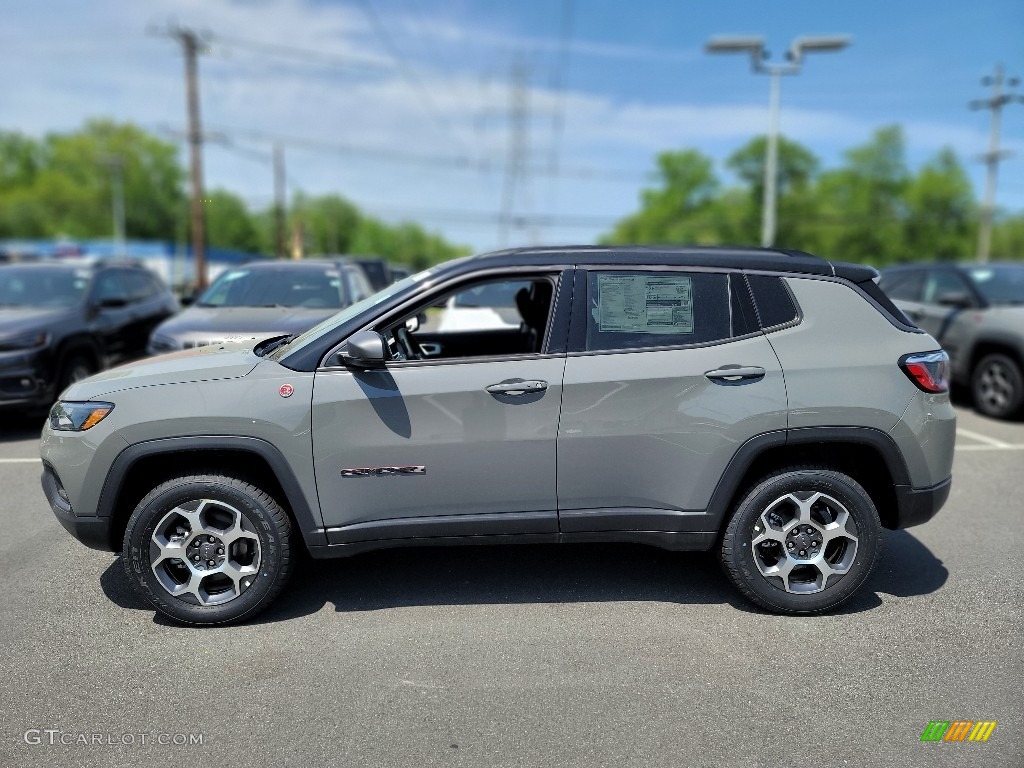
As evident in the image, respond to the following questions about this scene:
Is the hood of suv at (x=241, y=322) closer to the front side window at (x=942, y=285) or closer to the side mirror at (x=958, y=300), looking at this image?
the side mirror at (x=958, y=300)

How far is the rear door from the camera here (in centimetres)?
376

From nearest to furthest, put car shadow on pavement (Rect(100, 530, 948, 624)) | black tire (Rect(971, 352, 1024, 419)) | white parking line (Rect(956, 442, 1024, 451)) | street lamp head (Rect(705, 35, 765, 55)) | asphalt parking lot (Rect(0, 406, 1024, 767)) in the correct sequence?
asphalt parking lot (Rect(0, 406, 1024, 767))
car shadow on pavement (Rect(100, 530, 948, 624))
white parking line (Rect(956, 442, 1024, 451))
black tire (Rect(971, 352, 1024, 419))
street lamp head (Rect(705, 35, 765, 55))

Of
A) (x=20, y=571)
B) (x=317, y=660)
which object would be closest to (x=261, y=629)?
(x=317, y=660)

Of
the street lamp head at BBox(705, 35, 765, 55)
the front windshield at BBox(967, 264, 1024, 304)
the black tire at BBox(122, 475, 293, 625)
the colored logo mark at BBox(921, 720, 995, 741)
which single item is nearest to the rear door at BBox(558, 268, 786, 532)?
the colored logo mark at BBox(921, 720, 995, 741)

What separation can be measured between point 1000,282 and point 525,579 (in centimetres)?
811

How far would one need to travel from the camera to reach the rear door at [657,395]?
3.76 m

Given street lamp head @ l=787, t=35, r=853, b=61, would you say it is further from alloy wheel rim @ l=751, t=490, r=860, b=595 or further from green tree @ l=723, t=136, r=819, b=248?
green tree @ l=723, t=136, r=819, b=248

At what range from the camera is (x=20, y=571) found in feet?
14.9

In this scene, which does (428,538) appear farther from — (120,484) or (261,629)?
(120,484)

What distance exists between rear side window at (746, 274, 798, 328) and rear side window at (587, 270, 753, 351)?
2.7 inches

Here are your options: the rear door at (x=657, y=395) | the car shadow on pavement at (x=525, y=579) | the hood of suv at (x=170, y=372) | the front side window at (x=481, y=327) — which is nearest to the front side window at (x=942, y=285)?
the front side window at (x=481, y=327)

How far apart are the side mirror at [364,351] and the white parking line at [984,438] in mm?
6497

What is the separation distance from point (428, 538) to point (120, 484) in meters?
1.44

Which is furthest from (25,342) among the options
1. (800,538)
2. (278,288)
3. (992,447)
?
(992,447)
